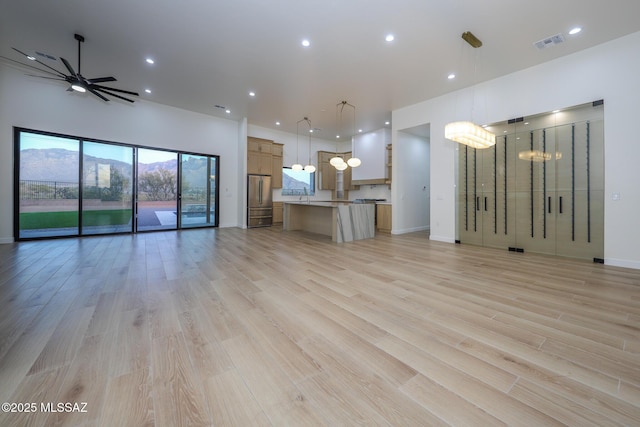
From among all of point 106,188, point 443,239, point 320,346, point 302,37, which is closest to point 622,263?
point 443,239

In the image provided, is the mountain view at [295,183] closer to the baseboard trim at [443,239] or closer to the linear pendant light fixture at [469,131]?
the baseboard trim at [443,239]

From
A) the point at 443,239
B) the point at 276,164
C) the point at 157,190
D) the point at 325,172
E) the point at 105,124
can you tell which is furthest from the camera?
the point at 325,172

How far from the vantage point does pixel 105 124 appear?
6359 mm

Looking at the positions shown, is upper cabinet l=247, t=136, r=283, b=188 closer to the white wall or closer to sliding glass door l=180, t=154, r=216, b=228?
sliding glass door l=180, t=154, r=216, b=228

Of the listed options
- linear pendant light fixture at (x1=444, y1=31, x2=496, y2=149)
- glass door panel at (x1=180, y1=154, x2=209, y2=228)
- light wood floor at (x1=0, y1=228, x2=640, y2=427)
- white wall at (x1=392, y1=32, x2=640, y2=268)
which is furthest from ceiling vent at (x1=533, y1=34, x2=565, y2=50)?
glass door panel at (x1=180, y1=154, x2=209, y2=228)

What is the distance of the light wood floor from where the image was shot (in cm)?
123

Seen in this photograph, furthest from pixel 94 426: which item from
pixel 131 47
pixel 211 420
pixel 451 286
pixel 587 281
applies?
pixel 131 47

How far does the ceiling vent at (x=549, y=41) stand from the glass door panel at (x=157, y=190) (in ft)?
29.1

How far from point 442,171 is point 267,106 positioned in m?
5.11

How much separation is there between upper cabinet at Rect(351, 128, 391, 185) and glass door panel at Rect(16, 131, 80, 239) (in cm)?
823

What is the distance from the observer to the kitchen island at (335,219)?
Answer: 5.98m

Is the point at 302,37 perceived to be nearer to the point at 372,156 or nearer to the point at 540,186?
the point at 540,186

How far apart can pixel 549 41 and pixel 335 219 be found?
490 centimetres

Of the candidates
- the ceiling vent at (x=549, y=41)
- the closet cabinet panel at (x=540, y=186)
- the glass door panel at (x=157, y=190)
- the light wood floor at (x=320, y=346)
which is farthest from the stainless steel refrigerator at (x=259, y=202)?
the ceiling vent at (x=549, y=41)
